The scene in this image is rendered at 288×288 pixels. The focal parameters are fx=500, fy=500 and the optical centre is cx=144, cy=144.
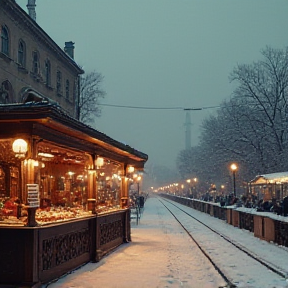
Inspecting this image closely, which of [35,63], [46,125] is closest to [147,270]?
[46,125]

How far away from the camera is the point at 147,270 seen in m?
11.8

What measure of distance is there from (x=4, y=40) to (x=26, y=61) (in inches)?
115

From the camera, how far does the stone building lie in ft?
82.4

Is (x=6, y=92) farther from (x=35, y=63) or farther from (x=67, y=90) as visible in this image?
(x=67, y=90)

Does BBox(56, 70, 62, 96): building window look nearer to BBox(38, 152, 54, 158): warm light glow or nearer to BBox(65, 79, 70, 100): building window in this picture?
BBox(65, 79, 70, 100): building window

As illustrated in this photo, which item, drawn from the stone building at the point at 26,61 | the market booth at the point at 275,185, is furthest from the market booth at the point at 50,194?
the market booth at the point at 275,185

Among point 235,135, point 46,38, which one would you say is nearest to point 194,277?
point 46,38

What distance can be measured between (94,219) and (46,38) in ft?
65.2

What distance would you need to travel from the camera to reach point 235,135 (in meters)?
46.0

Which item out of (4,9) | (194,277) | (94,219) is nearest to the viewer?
(194,277)

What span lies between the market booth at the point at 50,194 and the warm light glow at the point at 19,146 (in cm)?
2

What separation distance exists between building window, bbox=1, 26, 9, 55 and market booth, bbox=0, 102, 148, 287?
1194 cm

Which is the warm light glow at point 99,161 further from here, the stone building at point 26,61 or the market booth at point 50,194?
the stone building at point 26,61

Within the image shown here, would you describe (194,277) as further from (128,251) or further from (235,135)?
(235,135)
